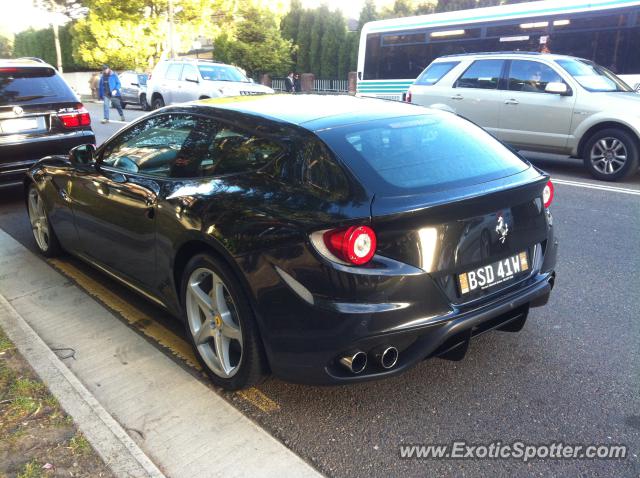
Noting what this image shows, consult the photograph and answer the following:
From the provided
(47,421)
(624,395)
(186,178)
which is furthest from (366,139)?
(47,421)

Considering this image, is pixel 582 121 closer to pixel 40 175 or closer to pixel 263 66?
pixel 40 175

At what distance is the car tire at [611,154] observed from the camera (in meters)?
8.55

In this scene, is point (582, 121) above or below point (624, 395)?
Result: above

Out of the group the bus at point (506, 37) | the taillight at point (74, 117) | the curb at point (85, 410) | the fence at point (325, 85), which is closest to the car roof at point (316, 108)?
the curb at point (85, 410)

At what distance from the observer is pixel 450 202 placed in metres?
2.70

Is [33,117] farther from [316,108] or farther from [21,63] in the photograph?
[316,108]

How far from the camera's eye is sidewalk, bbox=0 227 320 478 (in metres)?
2.58

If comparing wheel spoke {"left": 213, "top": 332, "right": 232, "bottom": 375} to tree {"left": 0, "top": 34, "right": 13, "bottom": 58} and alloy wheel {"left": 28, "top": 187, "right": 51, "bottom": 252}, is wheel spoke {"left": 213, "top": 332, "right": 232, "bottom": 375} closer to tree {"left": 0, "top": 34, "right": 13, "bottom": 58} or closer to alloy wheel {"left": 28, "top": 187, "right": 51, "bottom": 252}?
alloy wheel {"left": 28, "top": 187, "right": 51, "bottom": 252}

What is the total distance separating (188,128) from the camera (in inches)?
143

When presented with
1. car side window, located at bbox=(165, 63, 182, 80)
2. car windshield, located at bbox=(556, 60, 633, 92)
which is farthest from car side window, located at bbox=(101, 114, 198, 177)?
car side window, located at bbox=(165, 63, 182, 80)

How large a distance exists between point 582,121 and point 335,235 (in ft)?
25.3

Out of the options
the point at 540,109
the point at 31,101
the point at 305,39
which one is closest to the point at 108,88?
the point at 31,101

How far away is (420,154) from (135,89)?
2639cm

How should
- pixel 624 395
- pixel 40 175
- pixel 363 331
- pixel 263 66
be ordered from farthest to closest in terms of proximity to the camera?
pixel 263 66 → pixel 40 175 → pixel 624 395 → pixel 363 331
